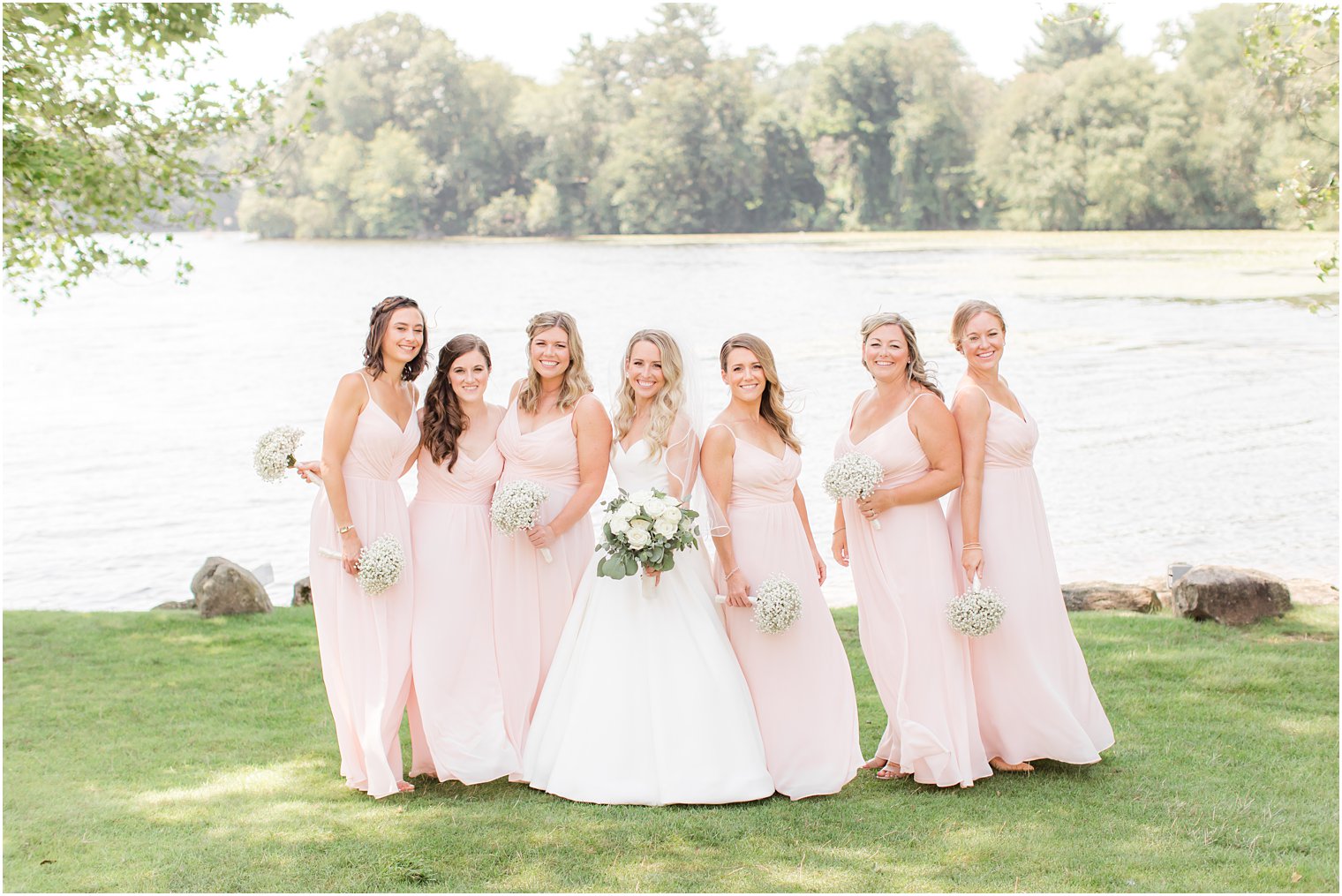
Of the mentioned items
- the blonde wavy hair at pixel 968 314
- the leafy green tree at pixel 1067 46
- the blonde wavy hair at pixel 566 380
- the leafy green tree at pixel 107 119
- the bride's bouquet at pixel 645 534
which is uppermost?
the leafy green tree at pixel 1067 46

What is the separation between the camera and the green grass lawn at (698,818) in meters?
5.15

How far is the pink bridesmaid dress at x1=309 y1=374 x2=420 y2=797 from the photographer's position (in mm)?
6156

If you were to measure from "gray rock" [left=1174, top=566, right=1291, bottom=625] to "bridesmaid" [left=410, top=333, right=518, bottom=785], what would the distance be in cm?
605

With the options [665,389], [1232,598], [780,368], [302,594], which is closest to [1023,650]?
[665,389]

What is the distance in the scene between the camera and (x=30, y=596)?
49.7ft

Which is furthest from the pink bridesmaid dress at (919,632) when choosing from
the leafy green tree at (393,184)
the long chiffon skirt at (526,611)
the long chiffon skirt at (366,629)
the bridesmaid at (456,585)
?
the leafy green tree at (393,184)

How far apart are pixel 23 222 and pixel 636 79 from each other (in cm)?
6839

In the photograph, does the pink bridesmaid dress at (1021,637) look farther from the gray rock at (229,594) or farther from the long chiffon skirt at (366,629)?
the gray rock at (229,594)

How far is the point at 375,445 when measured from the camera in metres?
6.16

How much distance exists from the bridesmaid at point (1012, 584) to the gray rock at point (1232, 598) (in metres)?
3.80

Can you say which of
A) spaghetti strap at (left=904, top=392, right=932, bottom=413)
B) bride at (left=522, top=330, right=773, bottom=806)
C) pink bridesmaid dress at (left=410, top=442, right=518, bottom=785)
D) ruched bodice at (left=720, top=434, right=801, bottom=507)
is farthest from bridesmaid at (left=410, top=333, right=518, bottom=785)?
spaghetti strap at (left=904, top=392, right=932, bottom=413)

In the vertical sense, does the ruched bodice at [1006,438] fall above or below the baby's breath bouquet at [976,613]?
above

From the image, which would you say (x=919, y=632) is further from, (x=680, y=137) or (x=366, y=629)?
(x=680, y=137)

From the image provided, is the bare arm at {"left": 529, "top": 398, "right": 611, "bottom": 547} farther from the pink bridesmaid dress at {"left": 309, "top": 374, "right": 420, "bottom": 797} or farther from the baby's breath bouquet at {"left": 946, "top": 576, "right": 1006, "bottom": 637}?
the baby's breath bouquet at {"left": 946, "top": 576, "right": 1006, "bottom": 637}
